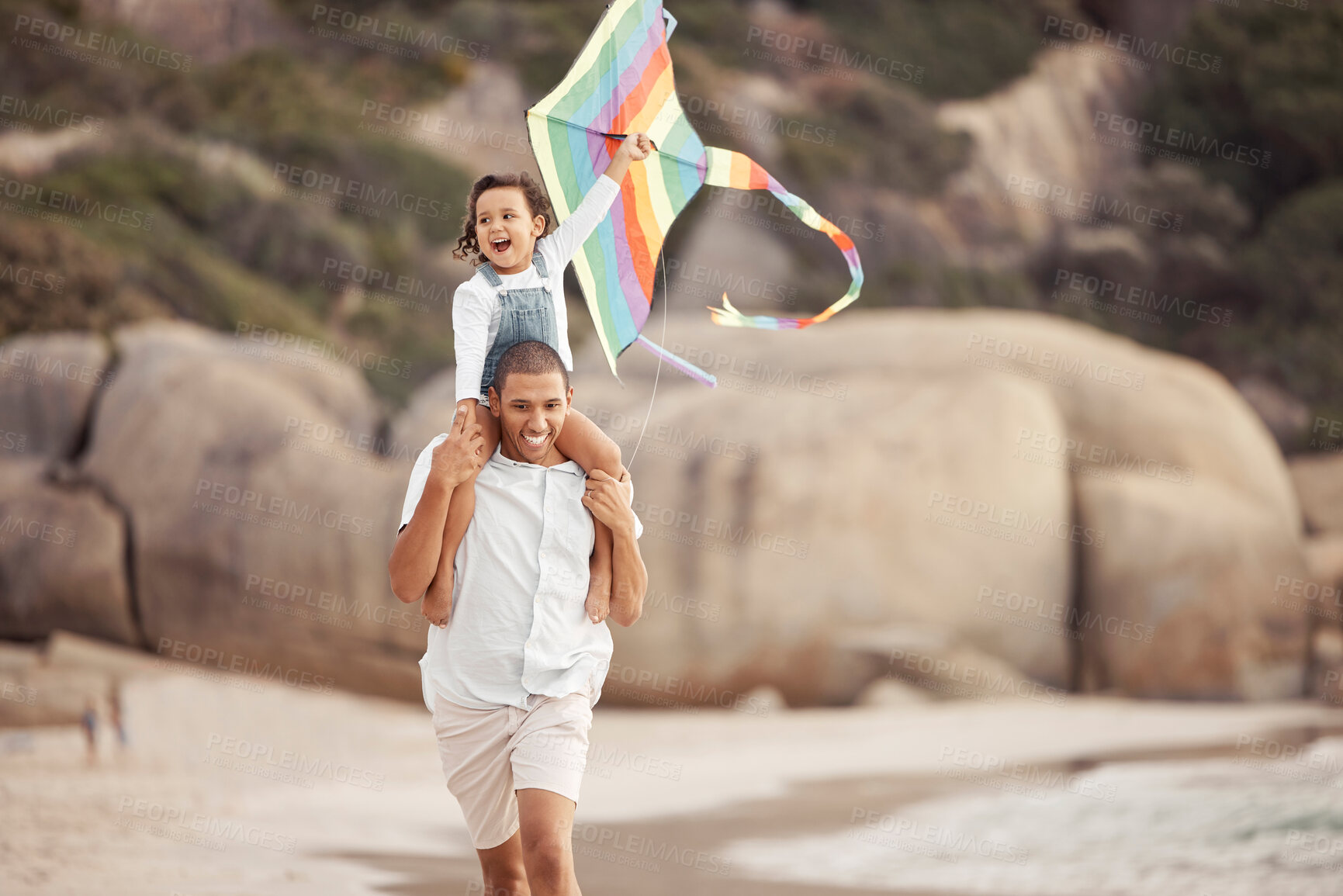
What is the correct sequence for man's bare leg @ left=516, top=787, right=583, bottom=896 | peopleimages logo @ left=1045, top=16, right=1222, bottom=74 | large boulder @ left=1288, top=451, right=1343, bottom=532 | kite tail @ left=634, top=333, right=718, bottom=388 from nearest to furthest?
man's bare leg @ left=516, top=787, right=583, bottom=896 < kite tail @ left=634, top=333, right=718, bottom=388 < large boulder @ left=1288, top=451, right=1343, bottom=532 < peopleimages logo @ left=1045, top=16, right=1222, bottom=74

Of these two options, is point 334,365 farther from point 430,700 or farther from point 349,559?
point 430,700

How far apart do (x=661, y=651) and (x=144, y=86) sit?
52.5 feet

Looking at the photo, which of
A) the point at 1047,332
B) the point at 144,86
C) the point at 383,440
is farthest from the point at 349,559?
the point at 144,86

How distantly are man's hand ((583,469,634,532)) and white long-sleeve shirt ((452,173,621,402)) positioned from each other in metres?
0.26

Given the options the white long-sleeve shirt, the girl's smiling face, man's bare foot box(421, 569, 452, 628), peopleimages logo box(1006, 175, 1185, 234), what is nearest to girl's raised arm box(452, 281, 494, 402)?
the white long-sleeve shirt

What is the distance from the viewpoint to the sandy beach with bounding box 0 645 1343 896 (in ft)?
17.1

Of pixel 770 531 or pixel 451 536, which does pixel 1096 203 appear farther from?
pixel 451 536

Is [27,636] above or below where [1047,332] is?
below

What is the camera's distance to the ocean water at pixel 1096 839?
5258mm

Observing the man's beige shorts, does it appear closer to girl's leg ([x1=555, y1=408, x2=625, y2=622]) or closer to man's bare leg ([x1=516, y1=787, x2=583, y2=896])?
man's bare leg ([x1=516, y1=787, x2=583, y2=896])

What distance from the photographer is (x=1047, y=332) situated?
12141 mm

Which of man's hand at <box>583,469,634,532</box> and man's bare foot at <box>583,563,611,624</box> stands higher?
man's hand at <box>583,469,634,532</box>

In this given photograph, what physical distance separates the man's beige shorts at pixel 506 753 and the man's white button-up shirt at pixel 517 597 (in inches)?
1.2

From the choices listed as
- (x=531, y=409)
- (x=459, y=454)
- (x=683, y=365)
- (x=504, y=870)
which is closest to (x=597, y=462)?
(x=531, y=409)
